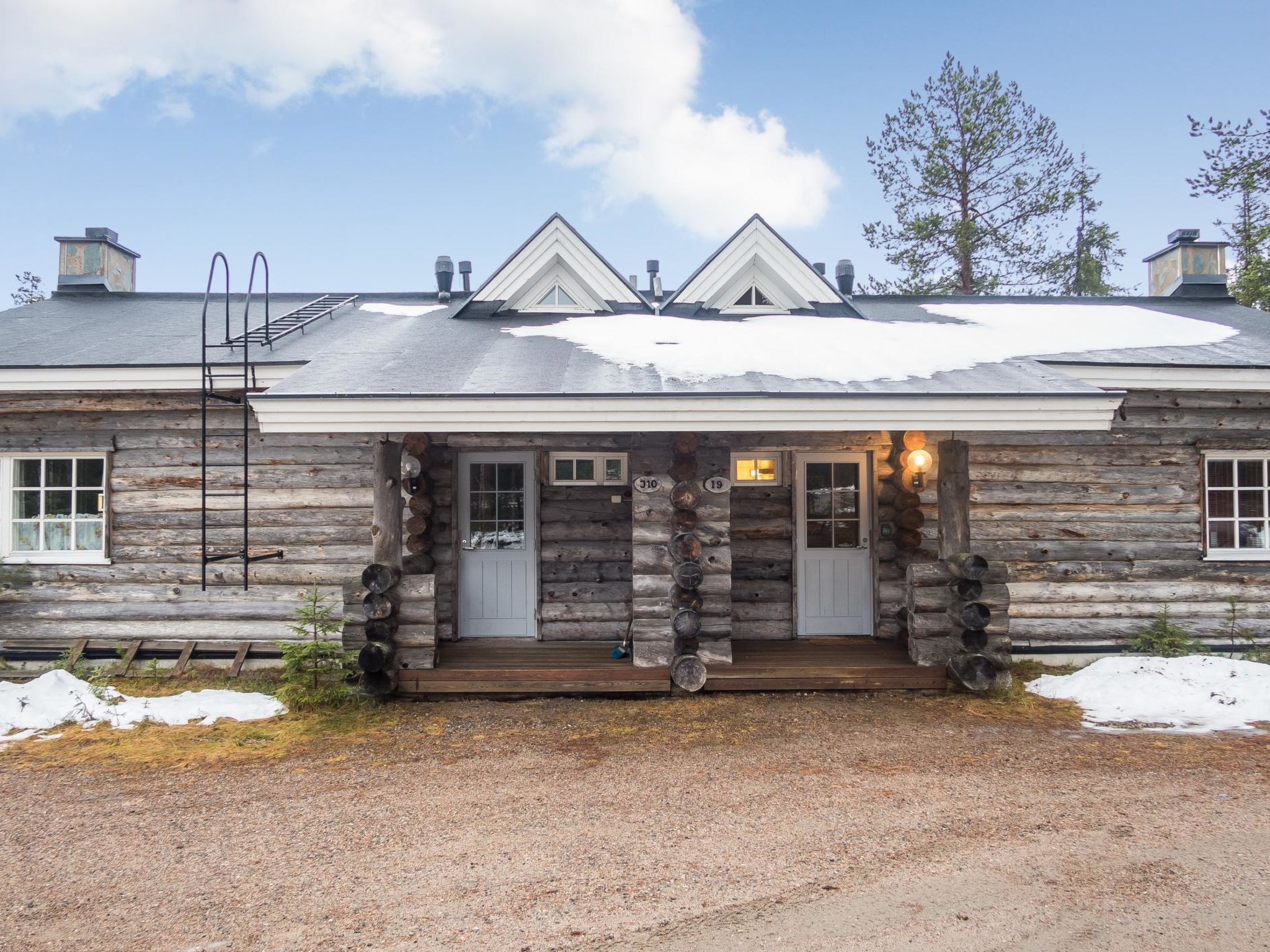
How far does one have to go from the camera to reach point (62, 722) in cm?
638

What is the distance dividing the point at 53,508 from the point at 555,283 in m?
6.58

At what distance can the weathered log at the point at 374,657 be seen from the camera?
6.41 meters

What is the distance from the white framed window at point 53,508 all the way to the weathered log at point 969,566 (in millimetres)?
9274

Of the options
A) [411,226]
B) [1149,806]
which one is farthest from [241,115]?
[1149,806]

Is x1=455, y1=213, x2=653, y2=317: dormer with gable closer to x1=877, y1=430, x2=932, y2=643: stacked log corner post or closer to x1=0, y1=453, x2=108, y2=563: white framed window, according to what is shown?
x1=877, y1=430, x2=932, y2=643: stacked log corner post

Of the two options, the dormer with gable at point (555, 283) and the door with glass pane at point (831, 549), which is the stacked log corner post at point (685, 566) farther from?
the dormer with gable at point (555, 283)

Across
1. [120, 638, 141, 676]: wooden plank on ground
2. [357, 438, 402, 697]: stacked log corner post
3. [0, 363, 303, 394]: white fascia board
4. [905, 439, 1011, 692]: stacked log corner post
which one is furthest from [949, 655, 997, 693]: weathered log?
[120, 638, 141, 676]: wooden plank on ground

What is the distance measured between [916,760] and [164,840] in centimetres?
504

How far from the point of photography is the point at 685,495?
665 centimetres

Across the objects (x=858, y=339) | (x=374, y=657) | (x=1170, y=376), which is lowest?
(x=374, y=657)

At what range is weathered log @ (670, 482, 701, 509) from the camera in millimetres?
6656

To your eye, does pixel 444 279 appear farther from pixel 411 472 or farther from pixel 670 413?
pixel 670 413

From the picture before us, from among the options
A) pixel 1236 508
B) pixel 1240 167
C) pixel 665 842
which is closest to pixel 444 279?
pixel 665 842

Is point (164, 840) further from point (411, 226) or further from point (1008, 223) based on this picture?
point (411, 226)
